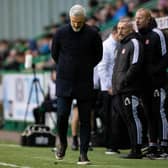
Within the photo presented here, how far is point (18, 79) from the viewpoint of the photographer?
2538cm

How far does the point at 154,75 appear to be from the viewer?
51.0 ft

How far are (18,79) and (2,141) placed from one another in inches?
195

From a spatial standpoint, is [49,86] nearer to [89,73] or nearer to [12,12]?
[89,73]

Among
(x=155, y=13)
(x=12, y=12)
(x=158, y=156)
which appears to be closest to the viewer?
(x=158, y=156)

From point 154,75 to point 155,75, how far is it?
22 millimetres

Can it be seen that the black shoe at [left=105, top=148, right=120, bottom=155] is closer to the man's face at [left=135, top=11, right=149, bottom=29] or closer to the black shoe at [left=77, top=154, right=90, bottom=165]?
the man's face at [left=135, top=11, right=149, bottom=29]

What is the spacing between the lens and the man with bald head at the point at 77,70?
14.4 m

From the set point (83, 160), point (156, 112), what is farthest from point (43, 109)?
point (83, 160)

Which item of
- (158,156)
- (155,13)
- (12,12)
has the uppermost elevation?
(12,12)

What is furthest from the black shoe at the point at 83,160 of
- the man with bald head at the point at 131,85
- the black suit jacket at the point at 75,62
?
the man with bald head at the point at 131,85

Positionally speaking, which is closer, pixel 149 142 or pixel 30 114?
pixel 149 142

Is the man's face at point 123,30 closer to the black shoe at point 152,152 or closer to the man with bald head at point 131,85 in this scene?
the man with bald head at point 131,85

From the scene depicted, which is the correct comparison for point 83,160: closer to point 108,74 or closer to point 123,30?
point 123,30

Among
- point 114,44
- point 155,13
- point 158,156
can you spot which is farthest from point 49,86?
point 158,156
